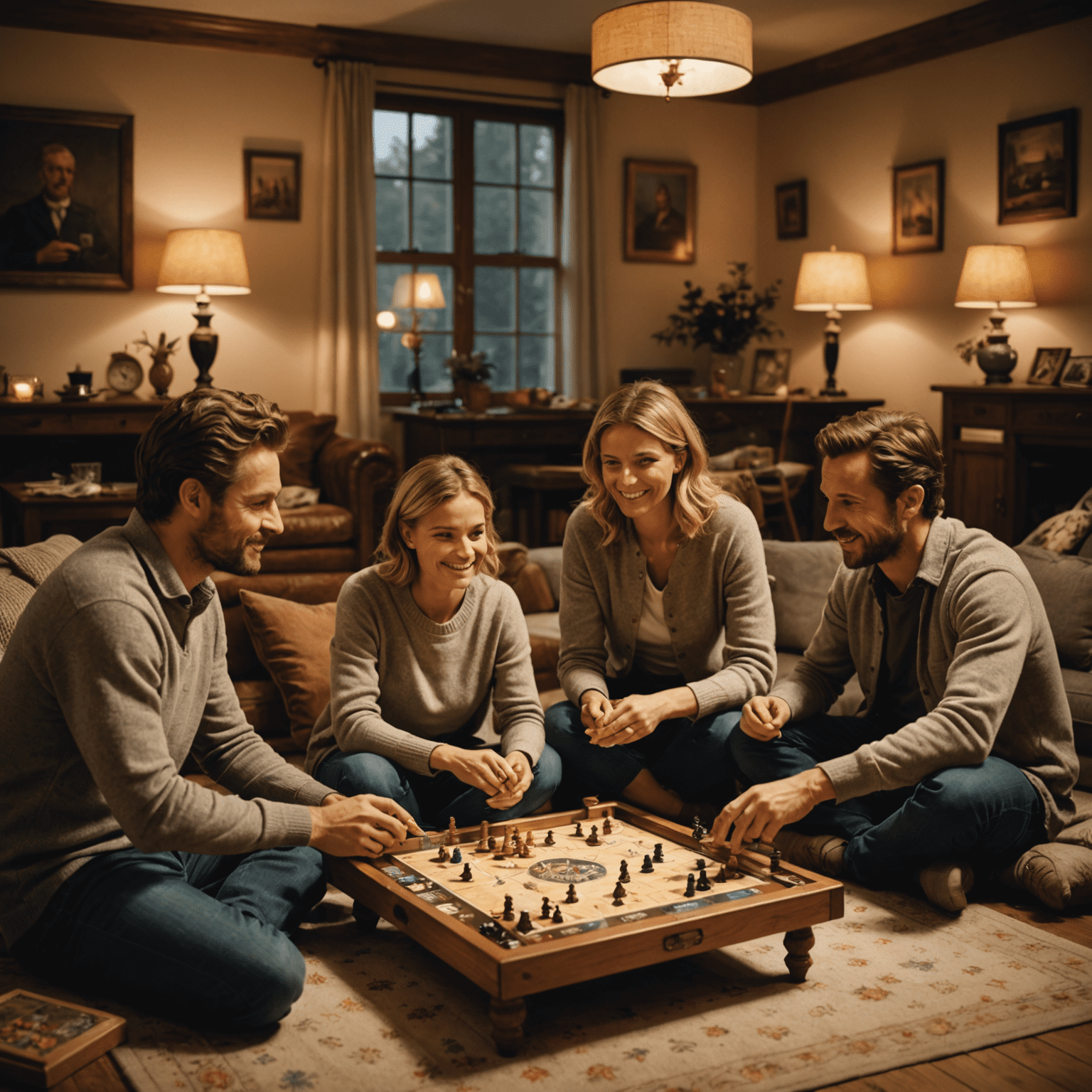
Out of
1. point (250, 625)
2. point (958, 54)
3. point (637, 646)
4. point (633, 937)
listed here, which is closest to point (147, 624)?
point (633, 937)

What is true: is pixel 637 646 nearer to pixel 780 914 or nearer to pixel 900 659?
pixel 900 659

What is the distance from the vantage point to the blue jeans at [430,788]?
240cm

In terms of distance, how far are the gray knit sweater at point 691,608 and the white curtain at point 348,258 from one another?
3968 mm

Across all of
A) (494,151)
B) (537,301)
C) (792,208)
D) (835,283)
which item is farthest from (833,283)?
(494,151)

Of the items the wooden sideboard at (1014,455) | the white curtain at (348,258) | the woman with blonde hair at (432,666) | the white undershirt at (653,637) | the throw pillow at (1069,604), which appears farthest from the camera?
the white curtain at (348,258)

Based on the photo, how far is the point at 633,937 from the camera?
184 cm

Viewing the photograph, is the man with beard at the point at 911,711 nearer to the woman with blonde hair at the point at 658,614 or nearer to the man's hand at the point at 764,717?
the man's hand at the point at 764,717

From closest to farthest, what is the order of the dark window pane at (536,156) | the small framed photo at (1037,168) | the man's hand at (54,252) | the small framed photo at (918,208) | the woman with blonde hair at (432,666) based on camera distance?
the woman with blonde hair at (432,666), the small framed photo at (1037,168), the man's hand at (54,252), the small framed photo at (918,208), the dark window pane at (536,156)

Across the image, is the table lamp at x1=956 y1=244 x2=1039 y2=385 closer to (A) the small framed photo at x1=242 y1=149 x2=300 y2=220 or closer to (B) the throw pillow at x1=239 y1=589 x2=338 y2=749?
(A) the small framed photo at x1=242 y1=149 x2=300 y2=220

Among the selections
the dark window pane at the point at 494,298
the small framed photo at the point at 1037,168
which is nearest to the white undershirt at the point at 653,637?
the small framed photo at the point at 1037,168

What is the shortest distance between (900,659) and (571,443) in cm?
394

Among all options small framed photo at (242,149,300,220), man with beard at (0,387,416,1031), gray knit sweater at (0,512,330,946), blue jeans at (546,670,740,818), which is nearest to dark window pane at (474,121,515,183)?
small framed photo at (242,149,300,220)

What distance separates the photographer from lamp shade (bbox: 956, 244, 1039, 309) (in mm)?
5617

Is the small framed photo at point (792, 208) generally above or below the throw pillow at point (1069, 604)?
above
